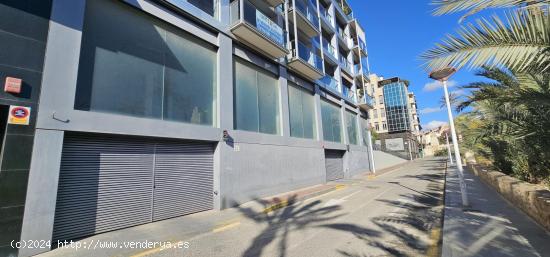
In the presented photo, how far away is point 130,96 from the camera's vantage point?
812 cm

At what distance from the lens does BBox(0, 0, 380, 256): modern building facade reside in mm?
6051

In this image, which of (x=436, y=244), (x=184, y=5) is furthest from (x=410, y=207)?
(x=184, y=5)

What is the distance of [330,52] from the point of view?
2414cm

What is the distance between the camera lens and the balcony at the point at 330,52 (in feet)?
75.5

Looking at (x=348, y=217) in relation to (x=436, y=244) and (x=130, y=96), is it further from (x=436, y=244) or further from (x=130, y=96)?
(x=130, y=96)

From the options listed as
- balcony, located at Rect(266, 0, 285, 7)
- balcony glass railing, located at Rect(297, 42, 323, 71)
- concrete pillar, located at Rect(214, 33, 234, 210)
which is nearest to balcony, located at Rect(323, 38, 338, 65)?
balcony glass railing, located at Rect(297, 42, 323, 71)

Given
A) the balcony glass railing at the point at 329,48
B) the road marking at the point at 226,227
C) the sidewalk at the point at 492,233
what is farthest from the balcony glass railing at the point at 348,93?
the road marking at the point at 226,227

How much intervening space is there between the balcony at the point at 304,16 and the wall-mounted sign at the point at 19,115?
14083 millimetres

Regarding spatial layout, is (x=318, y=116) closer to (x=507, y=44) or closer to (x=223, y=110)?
(x=223, y=110)

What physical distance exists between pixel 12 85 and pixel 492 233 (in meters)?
10.0

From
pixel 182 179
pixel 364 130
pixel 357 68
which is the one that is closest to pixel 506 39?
pixel 182 179

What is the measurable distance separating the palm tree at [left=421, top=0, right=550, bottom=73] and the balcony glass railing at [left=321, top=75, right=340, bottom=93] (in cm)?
1735

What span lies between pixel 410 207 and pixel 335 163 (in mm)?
12190

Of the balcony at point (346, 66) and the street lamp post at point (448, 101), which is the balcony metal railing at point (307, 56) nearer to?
the balcony at point (346, 66)
